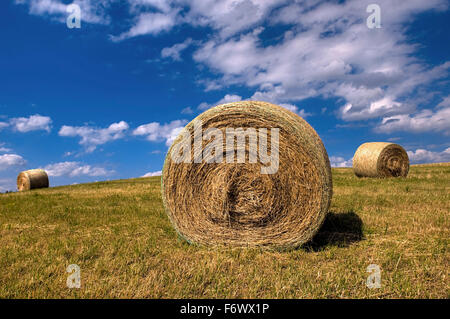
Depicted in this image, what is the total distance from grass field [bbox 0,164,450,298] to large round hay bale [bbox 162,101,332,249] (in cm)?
37

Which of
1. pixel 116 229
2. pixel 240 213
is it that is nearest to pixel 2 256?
pixel 116 229

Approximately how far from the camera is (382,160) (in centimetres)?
1594

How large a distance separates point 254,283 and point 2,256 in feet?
13.2

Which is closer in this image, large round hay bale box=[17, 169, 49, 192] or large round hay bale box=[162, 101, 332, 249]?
large round hay bale box=[162, 101, 332, 249]

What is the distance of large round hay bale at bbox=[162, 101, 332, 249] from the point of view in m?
5.14

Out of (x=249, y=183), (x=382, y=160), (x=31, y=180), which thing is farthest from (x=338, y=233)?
(x=31, y=180)

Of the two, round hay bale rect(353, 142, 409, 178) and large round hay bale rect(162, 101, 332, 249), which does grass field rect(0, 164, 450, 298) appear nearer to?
large round hay bale rect(162, 101, 332, 249)

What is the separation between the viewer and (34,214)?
29.9 ft

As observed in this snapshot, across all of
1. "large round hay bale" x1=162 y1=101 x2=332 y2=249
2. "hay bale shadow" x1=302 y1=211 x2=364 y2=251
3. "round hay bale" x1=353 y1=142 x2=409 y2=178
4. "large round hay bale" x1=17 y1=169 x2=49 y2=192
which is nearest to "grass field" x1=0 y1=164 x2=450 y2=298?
"hay bale shadow" x1=302 y1=211 x2=364 y2=251

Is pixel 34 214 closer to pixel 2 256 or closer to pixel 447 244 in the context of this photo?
pixel 2 256

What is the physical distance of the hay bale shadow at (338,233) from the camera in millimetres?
5387

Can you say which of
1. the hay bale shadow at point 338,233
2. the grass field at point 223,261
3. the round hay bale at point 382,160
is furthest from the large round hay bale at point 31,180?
the hay bale shadow at point 338,233

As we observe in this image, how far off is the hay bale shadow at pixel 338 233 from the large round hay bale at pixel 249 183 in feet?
1.52

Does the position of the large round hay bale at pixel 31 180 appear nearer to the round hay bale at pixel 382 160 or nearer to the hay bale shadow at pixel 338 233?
the round hay bale at pixel 382 160
